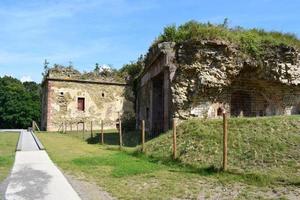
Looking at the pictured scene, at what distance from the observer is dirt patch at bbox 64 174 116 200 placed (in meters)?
7.57

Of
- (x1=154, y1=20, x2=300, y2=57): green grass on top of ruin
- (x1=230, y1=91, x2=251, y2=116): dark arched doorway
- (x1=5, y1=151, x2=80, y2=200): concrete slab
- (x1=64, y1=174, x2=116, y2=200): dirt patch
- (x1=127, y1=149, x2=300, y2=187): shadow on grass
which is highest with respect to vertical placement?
(x1=154, y1=20, x2=300, y2=57): green grass on top of ruin

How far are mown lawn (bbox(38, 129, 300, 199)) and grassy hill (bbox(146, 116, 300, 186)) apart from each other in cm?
35

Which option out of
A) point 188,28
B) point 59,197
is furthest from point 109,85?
point 59,197

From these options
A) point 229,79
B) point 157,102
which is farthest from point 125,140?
point 229,79

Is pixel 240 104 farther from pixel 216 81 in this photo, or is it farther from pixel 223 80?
pixel 216 81

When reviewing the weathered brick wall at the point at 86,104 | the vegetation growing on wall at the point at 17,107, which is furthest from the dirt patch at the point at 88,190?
the vegetation growing on wall at the point at 17,107

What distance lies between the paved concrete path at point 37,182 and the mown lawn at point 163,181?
0.56 metres

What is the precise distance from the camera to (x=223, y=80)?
18062 mm

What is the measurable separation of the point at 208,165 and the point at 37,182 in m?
4.36

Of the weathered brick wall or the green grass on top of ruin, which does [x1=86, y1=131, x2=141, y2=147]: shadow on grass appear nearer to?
the green grass on top of ruin

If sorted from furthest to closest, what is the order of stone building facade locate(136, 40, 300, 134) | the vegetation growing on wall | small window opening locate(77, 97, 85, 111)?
the vegetation growing on wall < small window opening locate(77, 97, 85, 111) < stone building facade locate(136, 40, 300, 134)

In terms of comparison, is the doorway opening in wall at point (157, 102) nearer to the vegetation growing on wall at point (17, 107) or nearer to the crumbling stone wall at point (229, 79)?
the crumbling stone wall at point (229, 79)

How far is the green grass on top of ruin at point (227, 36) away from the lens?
1769cm

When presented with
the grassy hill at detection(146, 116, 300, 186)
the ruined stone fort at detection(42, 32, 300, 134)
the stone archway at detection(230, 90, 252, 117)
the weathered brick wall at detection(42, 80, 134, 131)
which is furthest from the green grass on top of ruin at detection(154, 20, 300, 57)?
the weathered brick wall at detection(42, 80, 134, 131)
